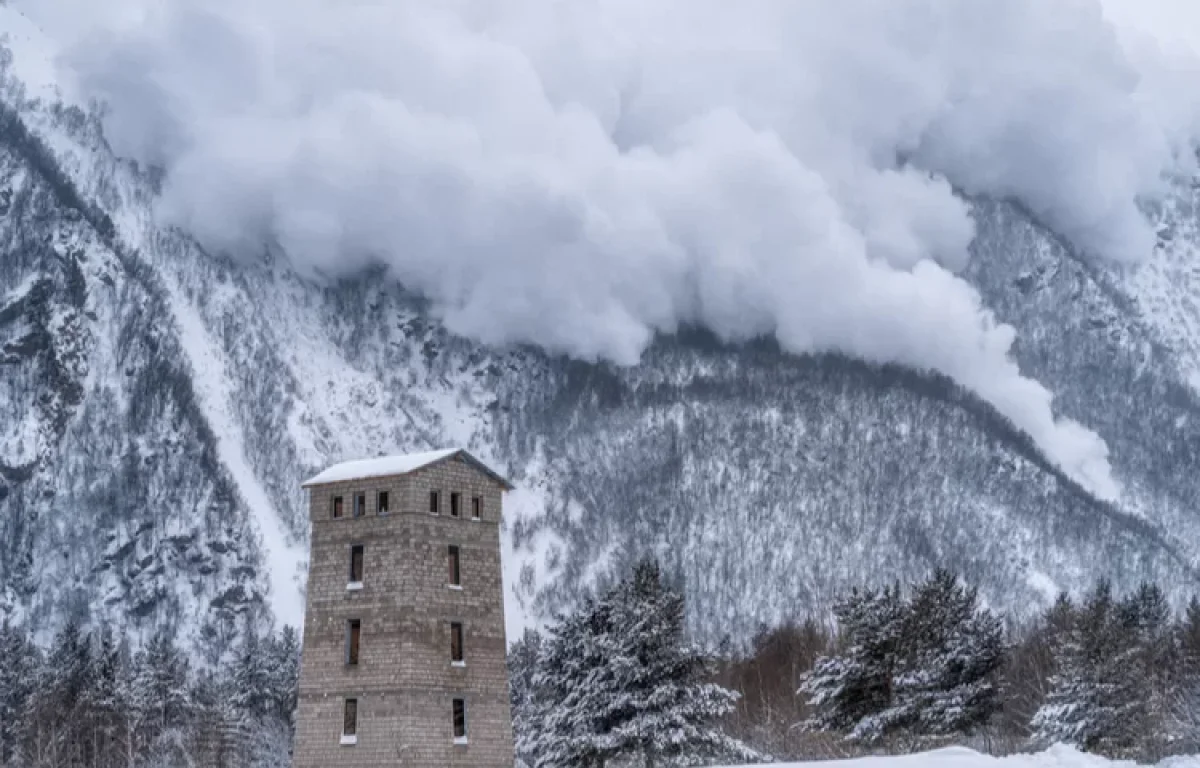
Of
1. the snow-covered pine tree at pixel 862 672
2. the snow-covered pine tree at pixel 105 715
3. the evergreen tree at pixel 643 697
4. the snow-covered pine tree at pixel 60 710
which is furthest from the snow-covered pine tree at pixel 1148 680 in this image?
the snow-covered pine tree at pixel 60 710

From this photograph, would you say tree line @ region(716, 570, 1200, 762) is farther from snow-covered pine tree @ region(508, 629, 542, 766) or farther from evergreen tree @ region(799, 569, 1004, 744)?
snow-covered pine tree @ region(508, 629, 542, 766)

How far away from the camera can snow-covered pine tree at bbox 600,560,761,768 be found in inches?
2904

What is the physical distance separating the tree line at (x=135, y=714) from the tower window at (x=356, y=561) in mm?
46671

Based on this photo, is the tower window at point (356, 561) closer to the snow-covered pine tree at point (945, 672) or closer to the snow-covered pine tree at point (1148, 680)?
the snow-covered pine tree at point (945, 672)

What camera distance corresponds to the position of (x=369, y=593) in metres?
72.1

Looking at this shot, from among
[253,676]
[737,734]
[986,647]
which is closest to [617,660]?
[986,647]

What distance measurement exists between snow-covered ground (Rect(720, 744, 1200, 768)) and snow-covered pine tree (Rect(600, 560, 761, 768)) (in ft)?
113

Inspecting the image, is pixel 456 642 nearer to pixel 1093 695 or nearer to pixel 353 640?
pixel 353 640

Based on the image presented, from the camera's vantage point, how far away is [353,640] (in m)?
72.1

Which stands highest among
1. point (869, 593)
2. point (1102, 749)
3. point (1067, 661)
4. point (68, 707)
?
point (68, 707)

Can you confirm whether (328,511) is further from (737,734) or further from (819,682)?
(737,734)

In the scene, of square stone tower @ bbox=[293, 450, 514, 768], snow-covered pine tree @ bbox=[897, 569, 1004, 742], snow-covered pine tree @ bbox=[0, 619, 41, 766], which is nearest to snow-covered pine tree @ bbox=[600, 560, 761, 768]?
square stone tower @ bbox=[293, 450, 514, 768]

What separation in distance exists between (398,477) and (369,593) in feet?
16.1

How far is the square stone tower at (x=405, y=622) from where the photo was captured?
70.4 metres
